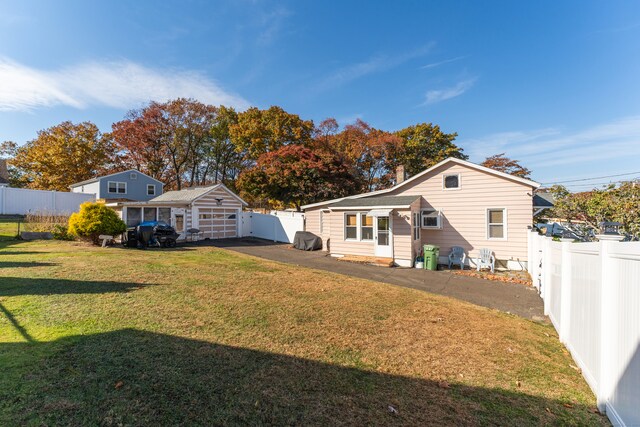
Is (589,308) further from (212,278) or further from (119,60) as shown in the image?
(119,60)

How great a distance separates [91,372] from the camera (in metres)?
3.01

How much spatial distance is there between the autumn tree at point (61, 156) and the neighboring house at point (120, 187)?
129 inches

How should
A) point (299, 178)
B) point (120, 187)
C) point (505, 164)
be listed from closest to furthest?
point (299, 178) → point (120, 187) → point (505, 164)

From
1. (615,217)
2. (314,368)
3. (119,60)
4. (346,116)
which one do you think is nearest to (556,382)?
(314,368)

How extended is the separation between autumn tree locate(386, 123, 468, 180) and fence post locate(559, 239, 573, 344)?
25706 millimetres

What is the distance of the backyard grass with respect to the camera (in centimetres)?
255

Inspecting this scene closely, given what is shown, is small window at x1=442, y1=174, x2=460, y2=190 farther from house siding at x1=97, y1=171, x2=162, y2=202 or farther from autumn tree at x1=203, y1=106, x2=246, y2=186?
house siding at x1=97, y1=171, x2=162, y2=202

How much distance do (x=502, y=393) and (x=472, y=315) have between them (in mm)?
2981

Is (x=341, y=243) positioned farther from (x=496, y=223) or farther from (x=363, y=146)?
(x=363, y=146)

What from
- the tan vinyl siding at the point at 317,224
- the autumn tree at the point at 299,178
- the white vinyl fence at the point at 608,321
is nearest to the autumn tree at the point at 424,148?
the autumn tree at the point at 299,178

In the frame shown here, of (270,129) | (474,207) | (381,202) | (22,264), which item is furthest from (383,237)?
(270,129)

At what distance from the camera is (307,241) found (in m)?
16.4

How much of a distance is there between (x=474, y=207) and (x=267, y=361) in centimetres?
1164

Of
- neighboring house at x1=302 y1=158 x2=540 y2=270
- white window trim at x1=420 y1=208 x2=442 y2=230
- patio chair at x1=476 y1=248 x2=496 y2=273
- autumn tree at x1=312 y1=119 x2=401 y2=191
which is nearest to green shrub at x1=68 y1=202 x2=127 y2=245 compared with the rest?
neighboring house at x1=302 y1=158 x2=540 y2=270
